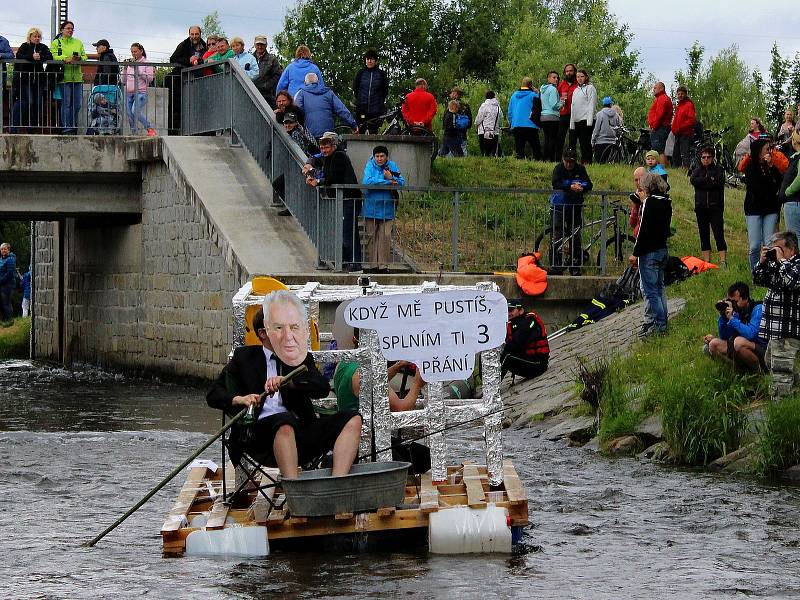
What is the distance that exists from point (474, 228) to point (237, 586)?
1266cm

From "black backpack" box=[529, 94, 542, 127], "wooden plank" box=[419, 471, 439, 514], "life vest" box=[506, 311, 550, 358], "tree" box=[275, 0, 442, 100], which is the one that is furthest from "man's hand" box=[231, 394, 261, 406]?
"tree" box=[275, 0, 442, 100]

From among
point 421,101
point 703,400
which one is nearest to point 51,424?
point 703,400

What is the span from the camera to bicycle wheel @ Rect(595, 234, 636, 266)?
21109 mm

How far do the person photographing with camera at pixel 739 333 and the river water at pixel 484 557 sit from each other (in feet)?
5.23

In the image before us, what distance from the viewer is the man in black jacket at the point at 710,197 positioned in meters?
20.2

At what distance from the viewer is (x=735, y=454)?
492 inches

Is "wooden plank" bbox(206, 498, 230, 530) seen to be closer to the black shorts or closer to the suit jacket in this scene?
the black shorts

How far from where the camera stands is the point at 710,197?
20.4 m

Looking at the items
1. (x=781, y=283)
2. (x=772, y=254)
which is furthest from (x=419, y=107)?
(x=781, y=283)

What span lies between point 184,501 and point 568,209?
461 inches

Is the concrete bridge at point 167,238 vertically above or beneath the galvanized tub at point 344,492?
above

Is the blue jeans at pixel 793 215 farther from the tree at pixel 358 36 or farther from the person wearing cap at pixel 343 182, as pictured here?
the tree at pixel 358 36

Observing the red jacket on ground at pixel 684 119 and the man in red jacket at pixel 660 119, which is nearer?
the red jacket on ground at pixel 684 119

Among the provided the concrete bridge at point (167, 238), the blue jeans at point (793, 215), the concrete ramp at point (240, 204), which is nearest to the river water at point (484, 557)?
the blue jeans at point (793, 215)
